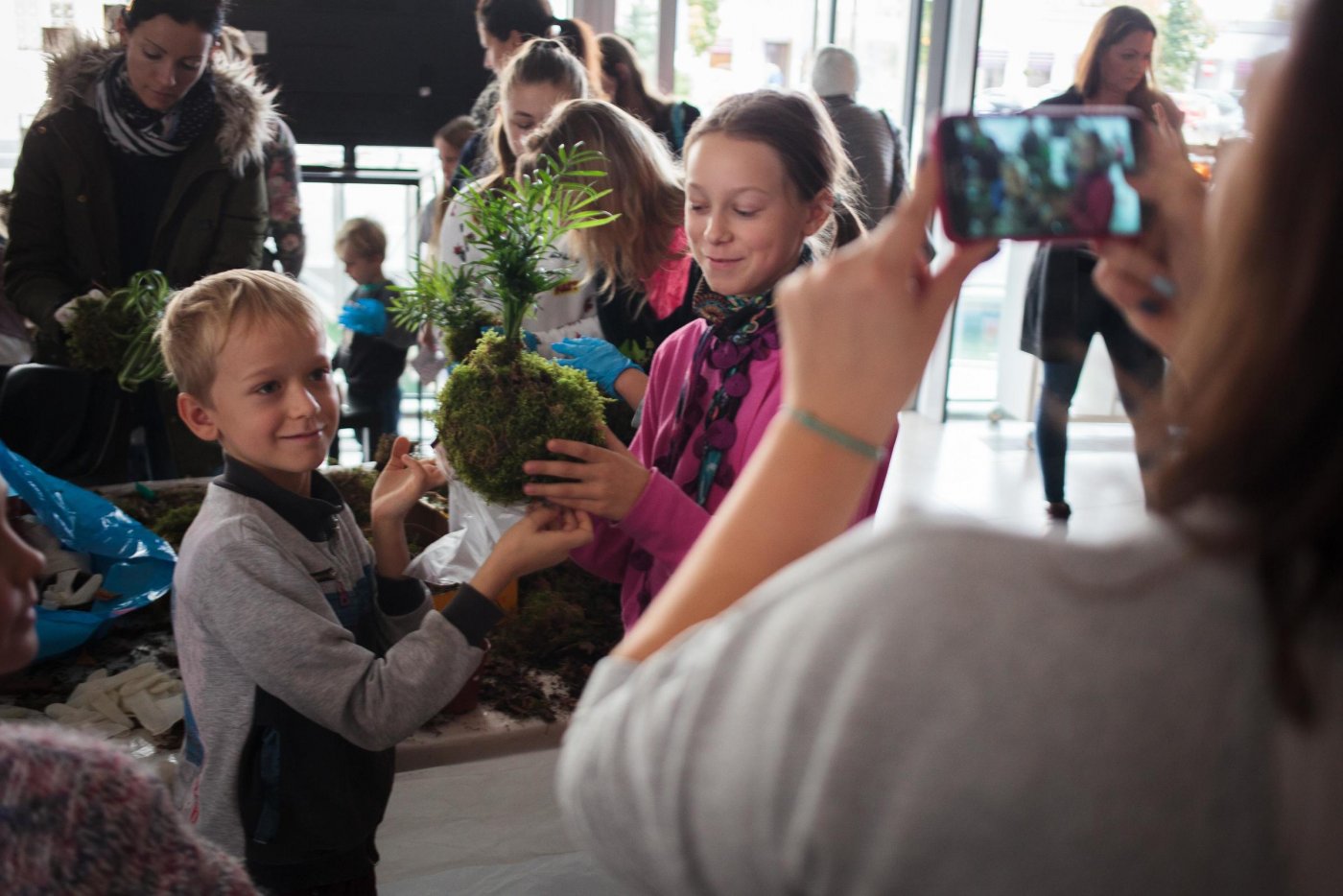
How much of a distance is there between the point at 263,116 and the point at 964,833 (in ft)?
10.4

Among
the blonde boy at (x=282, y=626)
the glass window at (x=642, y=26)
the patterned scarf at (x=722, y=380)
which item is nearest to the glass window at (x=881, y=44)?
the glass window at (x=642, y=26)

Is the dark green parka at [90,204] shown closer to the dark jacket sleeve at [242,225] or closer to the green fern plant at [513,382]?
the dark jacket sleeve at [242,225]

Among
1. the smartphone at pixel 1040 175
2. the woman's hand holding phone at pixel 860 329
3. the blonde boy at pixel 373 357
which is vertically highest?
the smartphone at pixel 1040 175

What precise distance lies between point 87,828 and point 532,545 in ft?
2.14

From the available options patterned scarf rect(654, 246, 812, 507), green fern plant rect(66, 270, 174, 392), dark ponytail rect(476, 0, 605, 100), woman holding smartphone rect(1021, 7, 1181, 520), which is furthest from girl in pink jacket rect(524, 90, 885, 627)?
woman holding smartphone rect(1021, 7, 1181, 520)

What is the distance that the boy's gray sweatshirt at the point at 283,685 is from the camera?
4.44 feet

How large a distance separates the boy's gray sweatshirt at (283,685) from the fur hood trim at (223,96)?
1897 mm

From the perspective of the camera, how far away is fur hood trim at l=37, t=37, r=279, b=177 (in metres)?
2.98

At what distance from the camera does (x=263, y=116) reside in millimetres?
3139

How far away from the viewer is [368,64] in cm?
462

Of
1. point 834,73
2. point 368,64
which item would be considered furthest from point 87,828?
point 834,73

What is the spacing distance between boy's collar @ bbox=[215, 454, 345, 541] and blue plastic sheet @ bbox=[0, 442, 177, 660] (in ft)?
2.28

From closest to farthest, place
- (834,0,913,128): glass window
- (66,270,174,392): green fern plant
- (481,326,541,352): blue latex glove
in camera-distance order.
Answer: (481,326,541,352): blue latex glove
(66,270,174,392): green fern plant
(834,0,913,128): glass window

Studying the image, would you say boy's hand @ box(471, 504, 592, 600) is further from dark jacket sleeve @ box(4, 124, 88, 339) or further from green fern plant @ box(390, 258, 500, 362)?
dark jacket sleeve @ box(4, 124, 88, 339)
